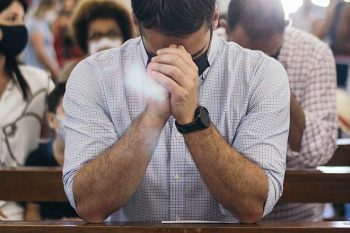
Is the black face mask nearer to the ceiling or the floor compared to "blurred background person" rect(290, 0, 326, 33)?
nearer to the ceiling

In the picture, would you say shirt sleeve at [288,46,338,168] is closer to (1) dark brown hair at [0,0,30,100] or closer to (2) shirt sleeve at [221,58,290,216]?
(2) shirt sleeve at [221,58,290,216]

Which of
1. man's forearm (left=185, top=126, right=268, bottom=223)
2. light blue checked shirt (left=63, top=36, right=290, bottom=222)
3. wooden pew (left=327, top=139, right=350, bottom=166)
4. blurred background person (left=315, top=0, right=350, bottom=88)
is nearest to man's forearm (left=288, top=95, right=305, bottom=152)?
wooden pew (left=327, top=139, right=350, bottom=166)

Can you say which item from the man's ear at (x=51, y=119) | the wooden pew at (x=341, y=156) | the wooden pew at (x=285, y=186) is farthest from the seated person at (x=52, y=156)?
the wooden pew at (x=341, y=156)

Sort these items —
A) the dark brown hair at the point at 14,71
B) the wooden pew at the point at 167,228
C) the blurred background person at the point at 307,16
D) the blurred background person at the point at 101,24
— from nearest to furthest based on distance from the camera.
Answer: the wooden pew at the point at 167,228, the dark brown hair at the point at 14,71, the blurred background person at the point at 101,24, the blurred background person at the point at 307,16

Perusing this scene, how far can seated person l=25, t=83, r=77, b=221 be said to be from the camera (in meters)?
3.41

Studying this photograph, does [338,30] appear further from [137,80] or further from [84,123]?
[84,123]

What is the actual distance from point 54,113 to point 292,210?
1.19m

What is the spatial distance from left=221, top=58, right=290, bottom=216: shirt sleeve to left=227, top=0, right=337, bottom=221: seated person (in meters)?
0.66

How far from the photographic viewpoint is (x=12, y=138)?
11.2 feet

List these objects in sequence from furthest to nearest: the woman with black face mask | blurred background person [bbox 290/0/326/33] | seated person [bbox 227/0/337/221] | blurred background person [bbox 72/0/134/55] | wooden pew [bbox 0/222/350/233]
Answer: blurred background person [bbox 290/0/326/33] → blurred background person [bbox 72/0/134/55] → the woman with black face mask → seated person [bbox 227/0/337/221] → wooden pew [bbox 0/222/350/233]

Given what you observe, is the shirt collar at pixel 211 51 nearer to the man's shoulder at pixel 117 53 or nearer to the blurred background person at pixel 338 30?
the man's shoulder at pixel 117 53

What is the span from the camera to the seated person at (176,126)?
200 cm

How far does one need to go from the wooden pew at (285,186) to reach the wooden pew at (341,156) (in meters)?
0.60

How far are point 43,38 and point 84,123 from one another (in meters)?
5.75
